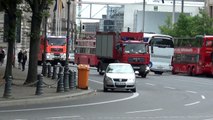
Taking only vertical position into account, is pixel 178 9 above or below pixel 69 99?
above

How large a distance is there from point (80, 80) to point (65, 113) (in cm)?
1233

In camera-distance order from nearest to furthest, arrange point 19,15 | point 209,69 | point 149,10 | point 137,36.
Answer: point 19,15 → point 137,36 → point 209,69 → point 149,10

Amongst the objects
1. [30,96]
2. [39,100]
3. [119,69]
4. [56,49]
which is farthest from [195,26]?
[39,100]

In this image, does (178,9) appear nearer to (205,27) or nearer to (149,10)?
(149,10)

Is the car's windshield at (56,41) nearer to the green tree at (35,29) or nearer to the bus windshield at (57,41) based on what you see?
the bus windshield at (57,41)

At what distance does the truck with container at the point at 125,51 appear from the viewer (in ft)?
169

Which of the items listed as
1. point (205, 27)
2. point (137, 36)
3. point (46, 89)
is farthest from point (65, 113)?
point (205, 27)

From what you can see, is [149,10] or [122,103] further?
[149,10]

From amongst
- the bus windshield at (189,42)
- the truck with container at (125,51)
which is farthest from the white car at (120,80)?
the bus windshield at (189,42)

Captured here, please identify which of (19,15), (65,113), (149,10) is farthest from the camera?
(149,10)

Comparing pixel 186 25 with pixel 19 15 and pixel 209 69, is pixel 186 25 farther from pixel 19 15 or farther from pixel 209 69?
pixel 19 15

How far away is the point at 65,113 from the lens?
20094mm

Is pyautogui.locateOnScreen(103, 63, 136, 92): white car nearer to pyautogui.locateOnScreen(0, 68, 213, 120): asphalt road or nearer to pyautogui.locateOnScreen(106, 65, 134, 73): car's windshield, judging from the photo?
pyautogui.locateOnScreen(106, 65, 134, 73): car's windshield

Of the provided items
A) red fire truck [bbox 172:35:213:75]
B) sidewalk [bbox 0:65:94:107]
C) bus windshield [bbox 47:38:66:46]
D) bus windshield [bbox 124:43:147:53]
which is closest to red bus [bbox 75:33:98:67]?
bus windshield [bbox 47:38:66:46]
